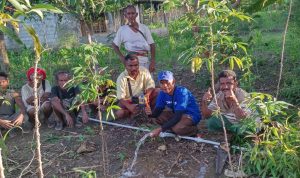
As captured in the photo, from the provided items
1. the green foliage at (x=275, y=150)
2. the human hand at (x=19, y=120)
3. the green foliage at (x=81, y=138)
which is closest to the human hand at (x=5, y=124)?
the human hand at (x=19, y=120)

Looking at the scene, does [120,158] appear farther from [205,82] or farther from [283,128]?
[205,82]

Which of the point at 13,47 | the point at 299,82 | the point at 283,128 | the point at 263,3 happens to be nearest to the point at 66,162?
the point at 283,128

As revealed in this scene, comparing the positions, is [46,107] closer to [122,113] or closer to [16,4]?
[122,113]

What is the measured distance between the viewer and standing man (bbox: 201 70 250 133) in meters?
3.74

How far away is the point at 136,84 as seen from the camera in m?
4.93

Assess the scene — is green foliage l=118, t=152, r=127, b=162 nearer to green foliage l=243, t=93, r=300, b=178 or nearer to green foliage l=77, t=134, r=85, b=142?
green foliage l=77, t=134, r=85, b=142

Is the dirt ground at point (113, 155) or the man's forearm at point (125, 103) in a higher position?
the man's forearm at point (125, 103)

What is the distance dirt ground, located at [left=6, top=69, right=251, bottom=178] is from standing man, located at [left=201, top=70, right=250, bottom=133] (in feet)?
0.85

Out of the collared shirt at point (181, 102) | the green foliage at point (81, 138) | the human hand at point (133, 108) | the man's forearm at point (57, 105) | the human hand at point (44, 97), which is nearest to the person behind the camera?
the collared shirt at point (181, 102)

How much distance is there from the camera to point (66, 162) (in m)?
4.06

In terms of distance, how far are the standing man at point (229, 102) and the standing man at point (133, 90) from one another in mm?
1019

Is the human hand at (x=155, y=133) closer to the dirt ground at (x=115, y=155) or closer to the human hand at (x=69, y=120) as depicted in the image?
the dirt ground at (x=115, y=155)

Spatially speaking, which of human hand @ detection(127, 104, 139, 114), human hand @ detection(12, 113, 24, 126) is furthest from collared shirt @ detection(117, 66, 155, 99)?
human hand @ detection(12, 113, 24, 126)

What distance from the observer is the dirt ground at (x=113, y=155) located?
3.68 m
